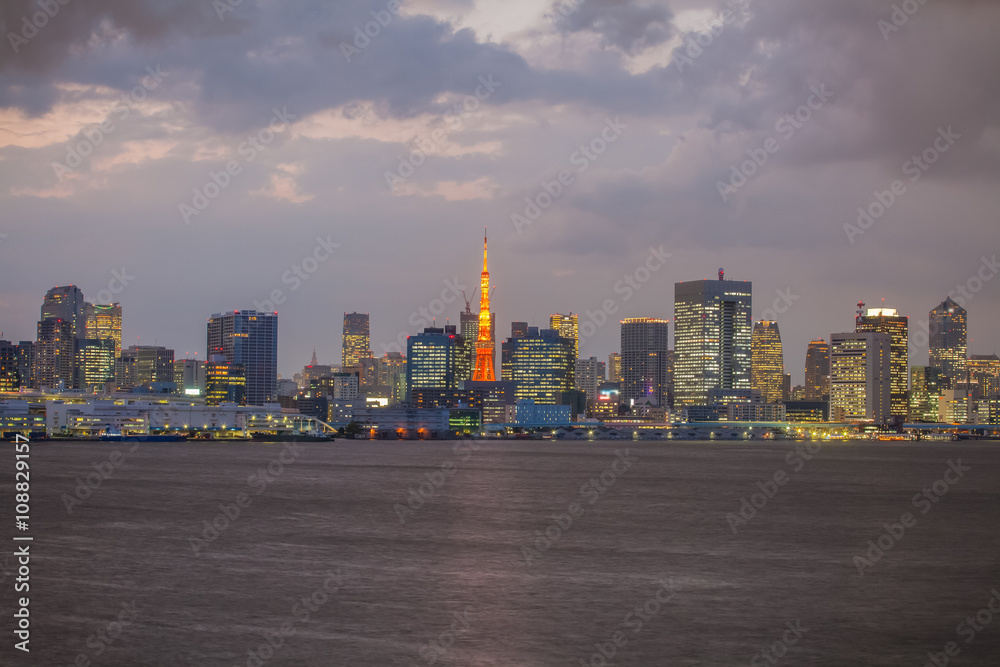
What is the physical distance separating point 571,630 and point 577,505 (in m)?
32.9

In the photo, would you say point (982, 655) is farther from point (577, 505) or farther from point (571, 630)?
point (577, 505)

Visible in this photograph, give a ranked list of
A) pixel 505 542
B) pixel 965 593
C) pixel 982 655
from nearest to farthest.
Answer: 1. pixel 982 655
2. pixel 965 593
3. pixel 505 542

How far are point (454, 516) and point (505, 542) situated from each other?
401 inches

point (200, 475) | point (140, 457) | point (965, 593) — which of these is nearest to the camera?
point (965, 593)

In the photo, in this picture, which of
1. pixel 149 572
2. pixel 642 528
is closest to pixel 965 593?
pixel 642 528

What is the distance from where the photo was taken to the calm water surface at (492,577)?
2595 centimetres

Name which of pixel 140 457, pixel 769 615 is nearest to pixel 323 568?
pixel 769 615

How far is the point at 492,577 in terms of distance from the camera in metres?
35.1

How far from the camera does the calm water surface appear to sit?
2595 cm

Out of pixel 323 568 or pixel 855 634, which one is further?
pixel 323 568

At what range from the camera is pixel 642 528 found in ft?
160

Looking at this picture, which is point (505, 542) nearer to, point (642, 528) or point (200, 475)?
point (642, 528)

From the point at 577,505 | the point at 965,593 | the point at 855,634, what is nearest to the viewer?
the point at 855,634

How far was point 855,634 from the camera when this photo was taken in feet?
90.9
